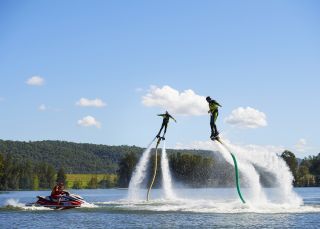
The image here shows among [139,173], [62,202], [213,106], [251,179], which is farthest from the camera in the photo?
[139,173]

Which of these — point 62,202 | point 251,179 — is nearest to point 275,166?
point 251,179

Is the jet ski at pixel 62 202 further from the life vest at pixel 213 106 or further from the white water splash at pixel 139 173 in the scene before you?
the life vest at pixel 213 106

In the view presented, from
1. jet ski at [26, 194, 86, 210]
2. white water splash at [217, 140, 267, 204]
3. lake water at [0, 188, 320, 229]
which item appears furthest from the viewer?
jet ski at [26, 194, 86, 210]

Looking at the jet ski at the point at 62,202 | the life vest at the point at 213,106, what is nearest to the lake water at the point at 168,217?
the jet ski at the point at 62,202

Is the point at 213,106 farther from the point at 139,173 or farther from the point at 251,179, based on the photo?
the point at 139,173

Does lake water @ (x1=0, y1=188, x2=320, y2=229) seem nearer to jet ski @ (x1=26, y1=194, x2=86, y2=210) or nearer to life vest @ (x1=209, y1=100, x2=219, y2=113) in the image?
jet ski @ (x1=26, y1=194, x2=86, y2=210)

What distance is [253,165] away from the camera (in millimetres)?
54281

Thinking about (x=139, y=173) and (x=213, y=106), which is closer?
(x=213, y=106)

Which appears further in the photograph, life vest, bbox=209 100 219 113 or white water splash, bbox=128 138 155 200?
white water splash, bbox=128 138 155 200

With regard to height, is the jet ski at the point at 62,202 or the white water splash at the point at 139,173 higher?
the white water splash at the point at 139,173

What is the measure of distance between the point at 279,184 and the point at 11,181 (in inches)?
5160

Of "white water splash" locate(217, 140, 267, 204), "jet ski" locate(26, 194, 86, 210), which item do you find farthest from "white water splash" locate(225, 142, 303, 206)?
"jet ski" locate(26, 194, 86, 210)

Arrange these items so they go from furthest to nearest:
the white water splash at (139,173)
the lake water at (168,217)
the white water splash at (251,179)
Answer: the white water splash at (139,173) < the white water splash at (251,179) < the lake water at (168,217)

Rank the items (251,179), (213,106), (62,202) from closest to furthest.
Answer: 1. (213,106)
2. (251,179)
3. (62,202)
